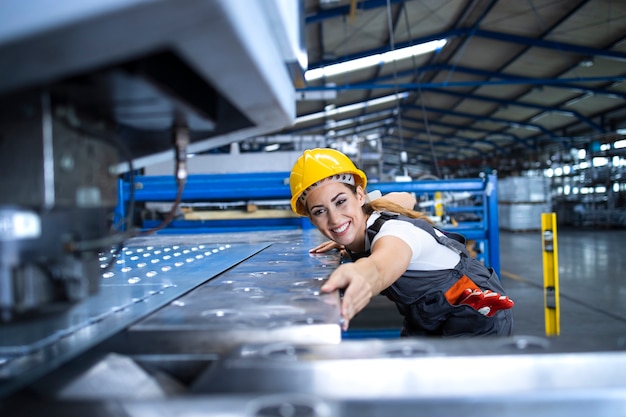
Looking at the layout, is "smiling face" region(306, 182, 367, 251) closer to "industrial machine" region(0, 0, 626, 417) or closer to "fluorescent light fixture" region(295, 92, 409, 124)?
"industrial machine" region(0, 0, 626, 417)

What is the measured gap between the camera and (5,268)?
1.92ft

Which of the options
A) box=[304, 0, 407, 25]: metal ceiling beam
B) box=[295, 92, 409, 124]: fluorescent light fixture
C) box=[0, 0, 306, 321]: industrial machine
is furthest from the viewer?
box=[295, 92, 409, 124]: fluorescent light fixture

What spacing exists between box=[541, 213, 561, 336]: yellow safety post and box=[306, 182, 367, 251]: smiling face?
7.42ft

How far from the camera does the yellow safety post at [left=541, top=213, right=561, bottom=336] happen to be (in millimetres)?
3424

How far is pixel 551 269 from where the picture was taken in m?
3.52

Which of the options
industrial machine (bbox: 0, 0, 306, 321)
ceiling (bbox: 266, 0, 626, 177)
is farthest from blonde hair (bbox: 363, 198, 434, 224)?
ceiling (bbox: 266, 0, 626, 177)

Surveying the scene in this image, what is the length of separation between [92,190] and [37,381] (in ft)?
0.99

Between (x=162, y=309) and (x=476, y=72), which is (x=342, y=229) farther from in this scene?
(x=476, y=72)

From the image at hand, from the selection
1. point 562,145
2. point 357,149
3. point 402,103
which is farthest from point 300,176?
point 562,145

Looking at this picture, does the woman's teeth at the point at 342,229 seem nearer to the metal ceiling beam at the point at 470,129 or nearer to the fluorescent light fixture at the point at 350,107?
the fluorescent light fixture at the point at 350,107

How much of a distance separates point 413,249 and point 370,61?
9361 millimetres

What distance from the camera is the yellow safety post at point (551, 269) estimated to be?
342cm

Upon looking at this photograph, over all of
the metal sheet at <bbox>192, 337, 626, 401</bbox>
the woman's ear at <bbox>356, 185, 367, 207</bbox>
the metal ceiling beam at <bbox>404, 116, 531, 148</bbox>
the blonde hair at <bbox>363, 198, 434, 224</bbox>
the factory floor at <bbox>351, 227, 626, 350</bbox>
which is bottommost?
the factory floor at <bbox>351, 227, 626, 350</bbox>

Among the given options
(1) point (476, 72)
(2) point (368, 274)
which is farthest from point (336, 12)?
(2) point (368, 274)
